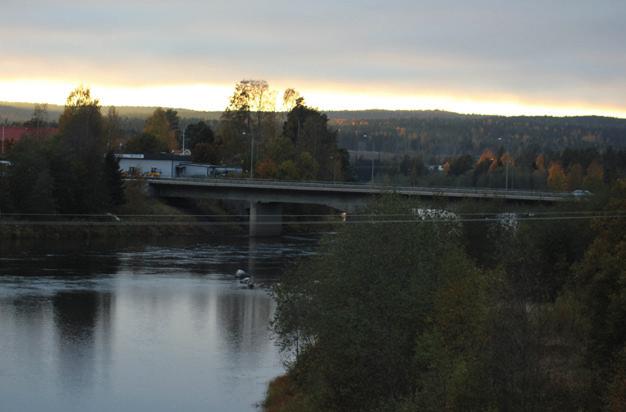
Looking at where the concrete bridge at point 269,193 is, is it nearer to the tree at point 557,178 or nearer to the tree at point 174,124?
the tree at point 557,178

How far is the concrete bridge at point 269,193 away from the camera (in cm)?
6944

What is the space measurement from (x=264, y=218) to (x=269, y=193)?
6.78 ft

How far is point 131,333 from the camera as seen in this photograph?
36.2 meters

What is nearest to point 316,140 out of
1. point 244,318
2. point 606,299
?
point 244,318

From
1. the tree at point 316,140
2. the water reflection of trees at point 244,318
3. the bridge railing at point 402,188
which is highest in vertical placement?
the tree at point 316,140

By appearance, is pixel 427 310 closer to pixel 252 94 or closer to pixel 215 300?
pixel 215 300

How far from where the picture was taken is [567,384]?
2248 cm

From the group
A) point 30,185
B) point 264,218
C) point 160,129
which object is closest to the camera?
point 30,185

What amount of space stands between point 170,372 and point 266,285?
1708 cm

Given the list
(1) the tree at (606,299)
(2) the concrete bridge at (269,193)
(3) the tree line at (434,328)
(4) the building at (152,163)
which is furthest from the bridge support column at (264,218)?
(1) the tree at (606,299)

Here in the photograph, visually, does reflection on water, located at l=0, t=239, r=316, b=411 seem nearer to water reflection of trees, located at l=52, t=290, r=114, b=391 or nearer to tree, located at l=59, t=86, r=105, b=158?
water reflection of trees, located at l=52, t=290, r=114, b=391

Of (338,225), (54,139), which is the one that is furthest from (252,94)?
(338,225)

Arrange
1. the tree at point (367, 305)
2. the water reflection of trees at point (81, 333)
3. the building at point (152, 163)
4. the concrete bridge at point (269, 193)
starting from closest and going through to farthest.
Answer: the tree at point (367, 305), the water reflection of trees at point (81, 333), the concrete bridge at point (269, 193), the building at point (152, 163)

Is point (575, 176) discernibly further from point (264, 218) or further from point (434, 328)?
point (434, 328)
